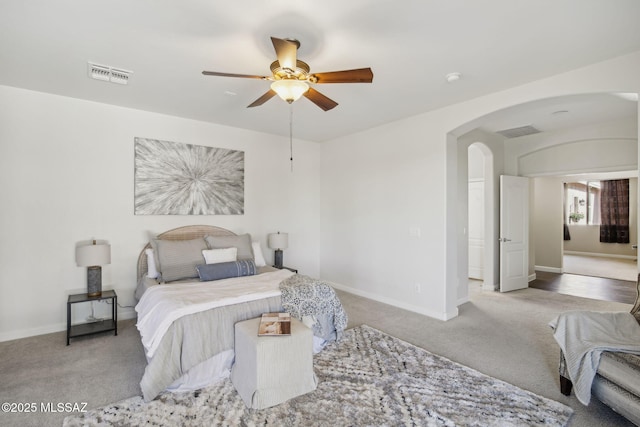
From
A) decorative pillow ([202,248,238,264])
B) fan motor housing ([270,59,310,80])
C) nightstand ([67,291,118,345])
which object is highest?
fan motor housing ([270,59,310,80])

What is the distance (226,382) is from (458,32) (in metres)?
3.25

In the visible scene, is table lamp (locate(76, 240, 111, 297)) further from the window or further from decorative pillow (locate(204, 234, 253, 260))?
the window

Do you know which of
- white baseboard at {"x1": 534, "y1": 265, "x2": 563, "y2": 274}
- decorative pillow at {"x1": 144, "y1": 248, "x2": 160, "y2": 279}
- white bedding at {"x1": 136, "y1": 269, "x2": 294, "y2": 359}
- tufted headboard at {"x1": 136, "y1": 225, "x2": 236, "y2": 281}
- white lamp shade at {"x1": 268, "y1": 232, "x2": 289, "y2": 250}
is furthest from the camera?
white baseboard at {"x1": 534, "y1": 265, "x2": 563, "y2": 274}

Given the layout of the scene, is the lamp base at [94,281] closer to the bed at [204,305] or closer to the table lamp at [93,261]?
the table lamp at [93,261]

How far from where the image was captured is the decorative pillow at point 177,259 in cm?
362

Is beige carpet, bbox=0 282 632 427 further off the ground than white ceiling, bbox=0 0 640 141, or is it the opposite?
white ceiling, bbox=0 0 640 141

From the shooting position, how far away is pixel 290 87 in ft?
7.95

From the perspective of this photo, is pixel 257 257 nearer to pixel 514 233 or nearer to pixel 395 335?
pixel 395 335

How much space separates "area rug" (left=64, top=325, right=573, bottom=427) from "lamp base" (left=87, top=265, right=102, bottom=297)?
1.80m

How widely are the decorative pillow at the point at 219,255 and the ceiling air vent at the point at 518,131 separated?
15.5ft

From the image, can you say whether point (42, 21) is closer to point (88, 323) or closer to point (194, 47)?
point (194, 47)

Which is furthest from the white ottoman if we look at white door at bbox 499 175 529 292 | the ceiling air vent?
the ceiling air vent

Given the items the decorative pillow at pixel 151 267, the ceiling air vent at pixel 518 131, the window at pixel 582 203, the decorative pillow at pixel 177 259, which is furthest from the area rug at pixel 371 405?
the window at pixel 582 203

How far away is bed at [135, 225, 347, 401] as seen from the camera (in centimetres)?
238
